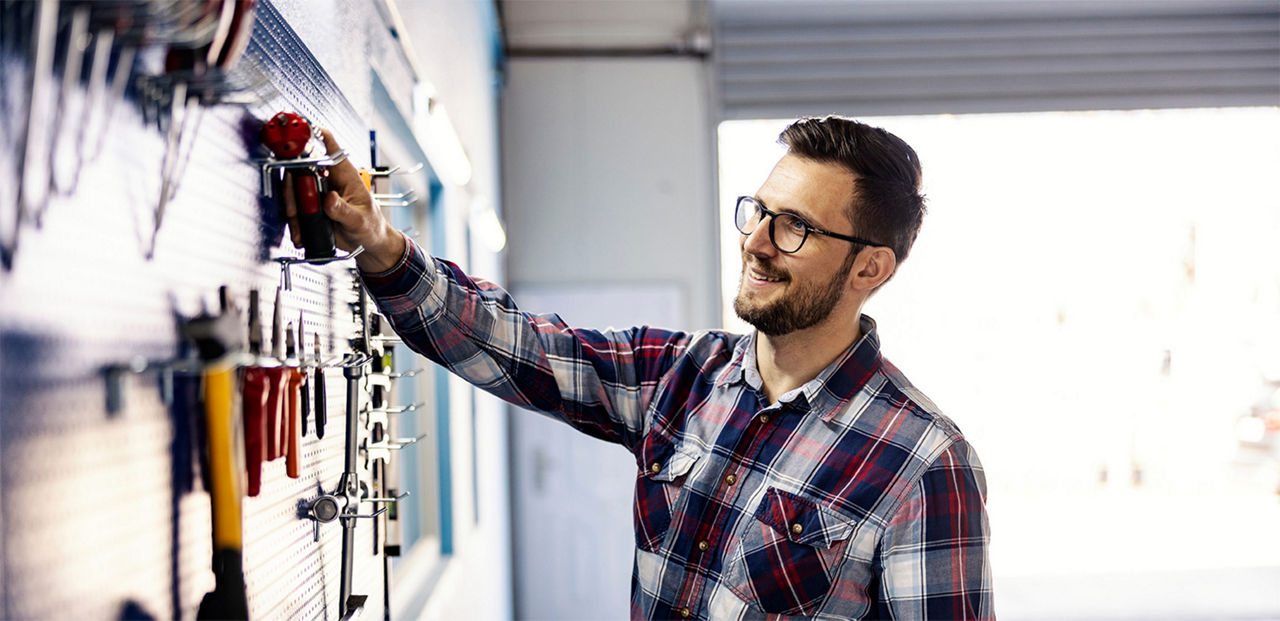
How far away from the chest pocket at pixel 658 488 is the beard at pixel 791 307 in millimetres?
225

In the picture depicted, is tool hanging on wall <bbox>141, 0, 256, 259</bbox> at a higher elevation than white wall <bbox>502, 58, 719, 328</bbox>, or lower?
lower

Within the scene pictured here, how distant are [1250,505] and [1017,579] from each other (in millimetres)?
1306

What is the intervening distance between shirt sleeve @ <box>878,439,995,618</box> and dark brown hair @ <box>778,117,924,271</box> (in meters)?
0.38

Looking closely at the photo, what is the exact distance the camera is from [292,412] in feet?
2.60

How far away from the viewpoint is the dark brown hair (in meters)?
1.38

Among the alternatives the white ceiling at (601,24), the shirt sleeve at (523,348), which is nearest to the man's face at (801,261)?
the shirt sleeve at (523,348)

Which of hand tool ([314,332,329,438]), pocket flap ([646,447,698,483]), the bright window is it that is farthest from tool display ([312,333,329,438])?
the bright window

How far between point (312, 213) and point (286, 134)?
95 millimetres

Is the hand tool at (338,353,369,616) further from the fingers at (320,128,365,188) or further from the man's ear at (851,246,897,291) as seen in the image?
the man's ear at (851,246,897,291)

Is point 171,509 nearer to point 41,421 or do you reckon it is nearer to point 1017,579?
point 41,421

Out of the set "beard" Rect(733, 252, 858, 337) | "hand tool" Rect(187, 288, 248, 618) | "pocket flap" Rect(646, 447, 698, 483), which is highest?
"beard" Rect(733, 252, 858, 337)

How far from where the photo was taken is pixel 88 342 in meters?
0.52

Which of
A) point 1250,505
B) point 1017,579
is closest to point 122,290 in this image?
point 1017,579

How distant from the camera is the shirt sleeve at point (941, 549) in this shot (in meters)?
1.16
